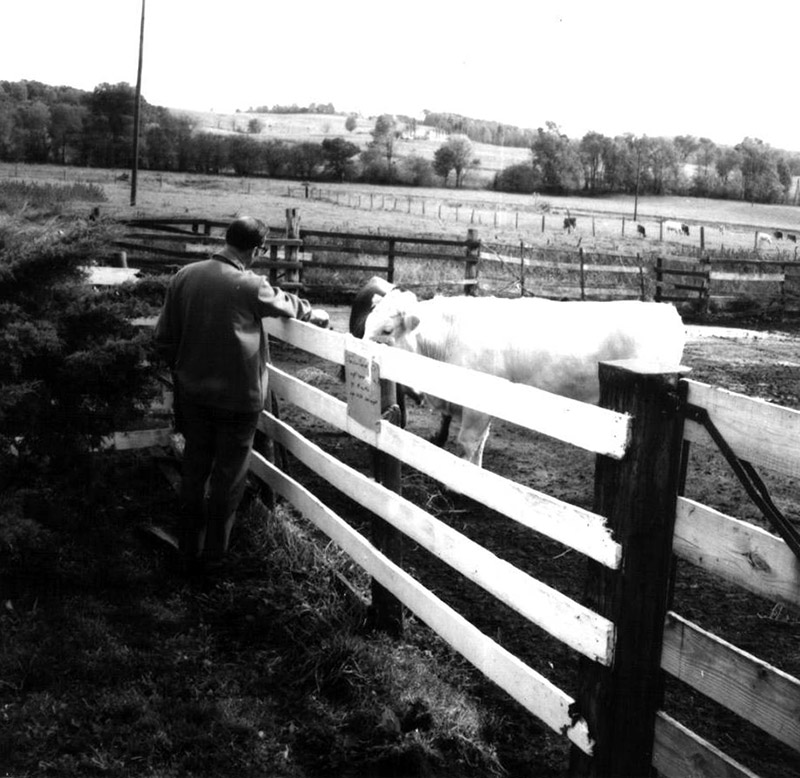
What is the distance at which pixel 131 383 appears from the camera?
492cm

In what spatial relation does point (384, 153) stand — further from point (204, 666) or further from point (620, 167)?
point (204, 666)

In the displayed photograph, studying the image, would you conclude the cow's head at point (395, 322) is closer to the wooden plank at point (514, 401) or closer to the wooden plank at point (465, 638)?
the wooden plank at point (465, 638)

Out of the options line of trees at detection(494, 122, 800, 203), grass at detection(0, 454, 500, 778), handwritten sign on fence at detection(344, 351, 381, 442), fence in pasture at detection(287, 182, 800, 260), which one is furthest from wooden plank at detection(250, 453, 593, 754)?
line of trees at detection(494, 122, 800, 203)

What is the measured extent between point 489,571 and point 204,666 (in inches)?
58.5

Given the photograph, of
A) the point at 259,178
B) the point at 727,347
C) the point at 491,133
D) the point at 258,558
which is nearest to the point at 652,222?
the point at 491,133

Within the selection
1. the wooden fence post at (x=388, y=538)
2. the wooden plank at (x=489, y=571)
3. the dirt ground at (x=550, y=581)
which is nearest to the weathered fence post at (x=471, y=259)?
the dirt ground at (x=550, y=581)

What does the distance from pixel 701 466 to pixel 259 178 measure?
20.3 metres

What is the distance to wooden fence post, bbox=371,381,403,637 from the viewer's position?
13.2 feet

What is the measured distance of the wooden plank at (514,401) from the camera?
2.54 m

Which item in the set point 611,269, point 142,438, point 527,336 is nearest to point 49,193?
point 142,438

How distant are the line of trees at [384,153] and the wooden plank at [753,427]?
1476 cm

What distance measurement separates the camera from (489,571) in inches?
125

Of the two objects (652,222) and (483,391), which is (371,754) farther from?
(652,222)

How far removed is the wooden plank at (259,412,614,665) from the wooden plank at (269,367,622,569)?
0.18 meters
